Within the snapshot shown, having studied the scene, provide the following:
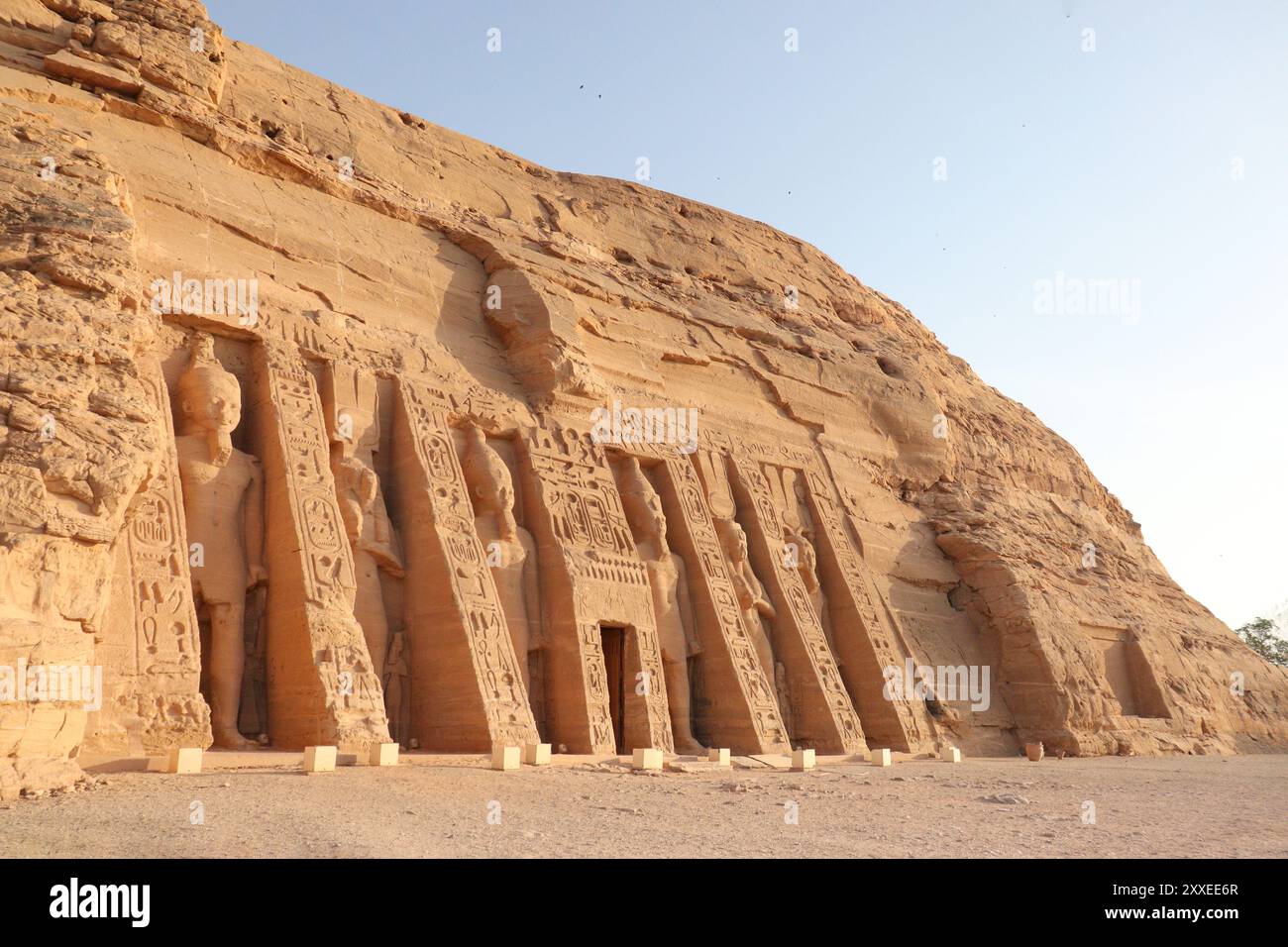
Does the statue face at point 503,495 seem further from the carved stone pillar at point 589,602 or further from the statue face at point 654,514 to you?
the statue face at point 654,514

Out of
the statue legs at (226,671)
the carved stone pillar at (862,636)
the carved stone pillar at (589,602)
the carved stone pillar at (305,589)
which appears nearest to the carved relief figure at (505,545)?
the carved stone pillar at (589,602)

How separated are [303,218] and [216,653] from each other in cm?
623

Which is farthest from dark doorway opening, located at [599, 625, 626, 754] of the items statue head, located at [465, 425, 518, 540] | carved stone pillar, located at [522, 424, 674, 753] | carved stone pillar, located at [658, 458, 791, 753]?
statue head, located at [465, 425, 518, 540]

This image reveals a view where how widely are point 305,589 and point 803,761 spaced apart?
5479 mm

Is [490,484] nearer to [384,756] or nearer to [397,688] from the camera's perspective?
[397,688]

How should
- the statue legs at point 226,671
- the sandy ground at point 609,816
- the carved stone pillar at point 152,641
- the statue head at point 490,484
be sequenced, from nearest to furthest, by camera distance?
the sandy ground at point 609,816, the carved stone pillar at point 152,641, the statue legs at point 226,671, the statue head at point 490,484

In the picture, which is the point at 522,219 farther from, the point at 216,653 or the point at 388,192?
the point at 216,653

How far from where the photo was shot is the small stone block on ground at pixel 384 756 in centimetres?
948

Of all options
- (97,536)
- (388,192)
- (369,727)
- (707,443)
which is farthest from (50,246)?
(707,443)

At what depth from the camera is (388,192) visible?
1627 cm

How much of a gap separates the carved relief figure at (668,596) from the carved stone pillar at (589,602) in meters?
0.45

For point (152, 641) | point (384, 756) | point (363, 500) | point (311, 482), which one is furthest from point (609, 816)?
point (363, 500)
